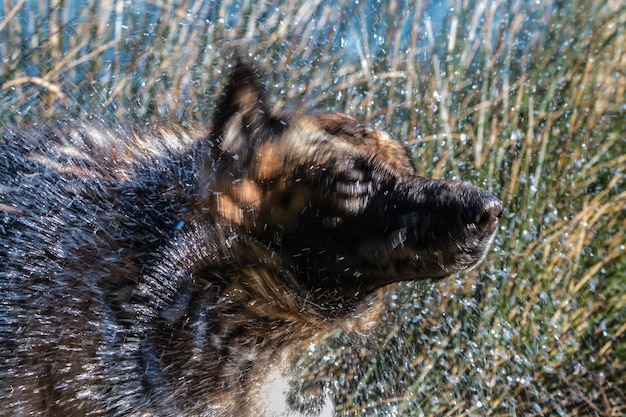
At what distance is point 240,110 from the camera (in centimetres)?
179

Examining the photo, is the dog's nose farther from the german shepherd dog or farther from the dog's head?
→ the german shepherd dog

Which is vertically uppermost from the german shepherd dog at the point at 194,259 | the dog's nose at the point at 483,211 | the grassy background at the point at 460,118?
the dog's nose at the point at 483,211

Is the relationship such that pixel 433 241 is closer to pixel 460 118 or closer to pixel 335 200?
pixel 335 200

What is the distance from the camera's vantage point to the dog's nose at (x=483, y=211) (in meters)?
1.36

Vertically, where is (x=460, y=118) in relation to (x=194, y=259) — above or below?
below

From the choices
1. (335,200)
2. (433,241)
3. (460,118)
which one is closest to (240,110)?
(335,200)

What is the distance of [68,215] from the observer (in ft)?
6.79

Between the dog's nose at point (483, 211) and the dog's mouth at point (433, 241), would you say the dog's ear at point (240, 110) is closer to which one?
the dog's mouth at point (433, 241)

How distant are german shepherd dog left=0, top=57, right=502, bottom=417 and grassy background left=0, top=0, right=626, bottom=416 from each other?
4.82 feet

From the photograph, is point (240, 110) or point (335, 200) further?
point (240, 110)

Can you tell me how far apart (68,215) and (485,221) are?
1.23 m

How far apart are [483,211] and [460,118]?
107 inches

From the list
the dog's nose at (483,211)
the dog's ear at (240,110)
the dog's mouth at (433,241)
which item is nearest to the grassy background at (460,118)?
Result: the dog's ear at (240,110)

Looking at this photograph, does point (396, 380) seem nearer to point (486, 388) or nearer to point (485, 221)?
point (486, 388)
